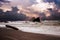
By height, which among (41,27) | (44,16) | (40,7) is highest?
(40,7)

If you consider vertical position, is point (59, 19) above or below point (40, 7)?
below

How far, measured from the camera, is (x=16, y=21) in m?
2.94

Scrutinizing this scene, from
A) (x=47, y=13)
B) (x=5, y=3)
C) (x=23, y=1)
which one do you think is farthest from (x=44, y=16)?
(x=5, y=3)

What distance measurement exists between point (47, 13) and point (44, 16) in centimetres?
11

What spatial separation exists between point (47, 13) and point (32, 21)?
43 centimetres

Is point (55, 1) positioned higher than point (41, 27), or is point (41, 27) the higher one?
point (55, 1)

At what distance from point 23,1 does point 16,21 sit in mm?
519

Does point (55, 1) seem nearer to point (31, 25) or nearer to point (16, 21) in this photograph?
point (31, 25)

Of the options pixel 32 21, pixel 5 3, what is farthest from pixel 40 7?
pixel 5 3

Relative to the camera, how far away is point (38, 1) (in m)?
3.00

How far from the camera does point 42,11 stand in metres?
3.02

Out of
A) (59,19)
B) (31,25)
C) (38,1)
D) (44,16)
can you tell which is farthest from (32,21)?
(59,19)

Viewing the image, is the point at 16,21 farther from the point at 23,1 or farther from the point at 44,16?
the point at 44,16

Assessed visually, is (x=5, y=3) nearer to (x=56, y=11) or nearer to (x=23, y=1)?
(x=23, y=1)
